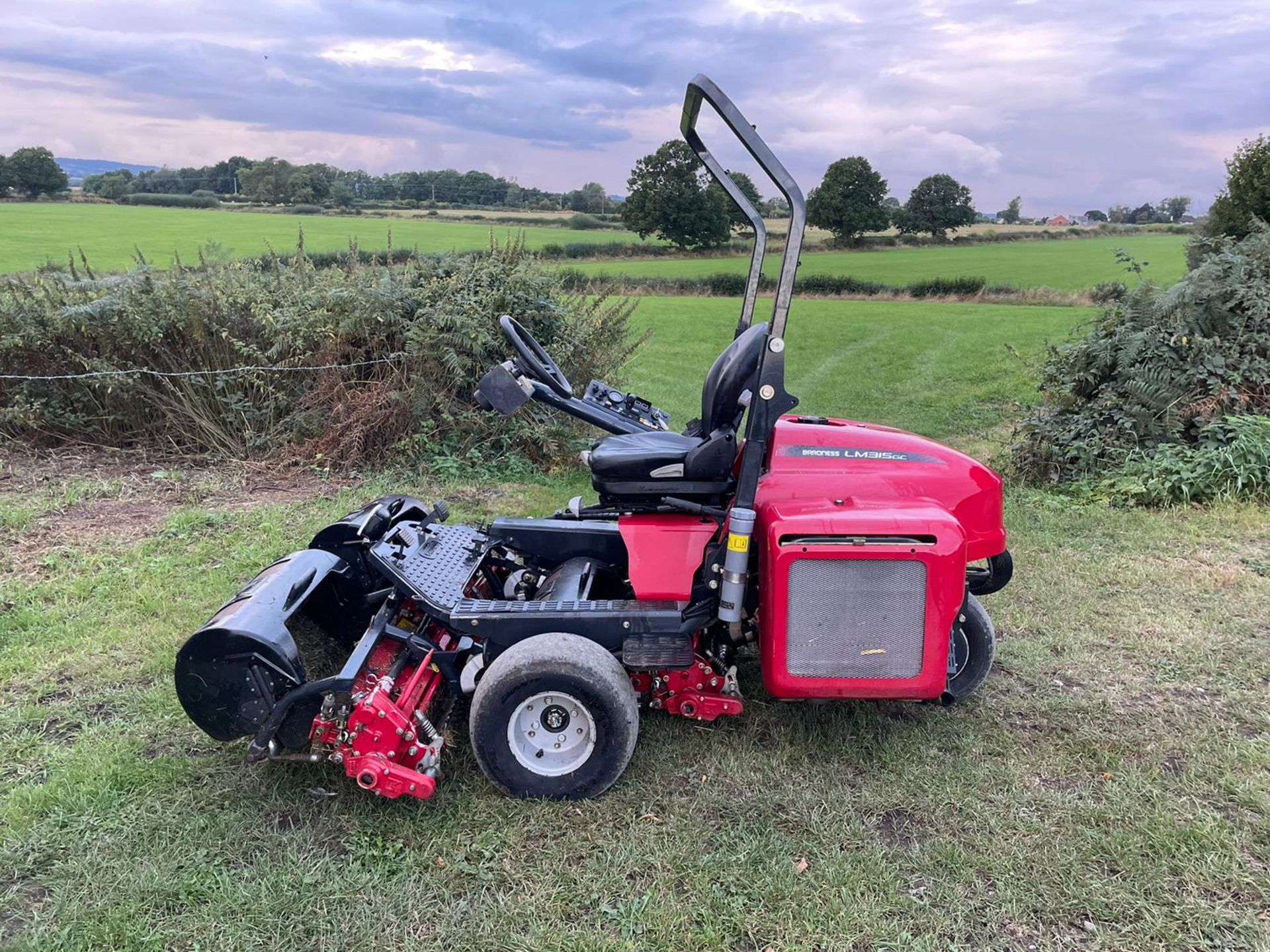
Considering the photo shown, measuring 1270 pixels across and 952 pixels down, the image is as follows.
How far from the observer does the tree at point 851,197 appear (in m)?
32.7

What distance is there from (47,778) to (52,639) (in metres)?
1.38

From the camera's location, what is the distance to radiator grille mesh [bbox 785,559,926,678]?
125 inches

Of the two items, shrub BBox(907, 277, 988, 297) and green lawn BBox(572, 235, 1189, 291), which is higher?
green lawn BBox(572, 235, 1189, 291)

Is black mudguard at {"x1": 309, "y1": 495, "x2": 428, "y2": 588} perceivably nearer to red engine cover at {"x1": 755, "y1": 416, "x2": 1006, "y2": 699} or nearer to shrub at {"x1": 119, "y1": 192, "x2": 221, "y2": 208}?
red engine cover at {"x1": 755, "y1": 416, "x2": 1006, "y2": 699}

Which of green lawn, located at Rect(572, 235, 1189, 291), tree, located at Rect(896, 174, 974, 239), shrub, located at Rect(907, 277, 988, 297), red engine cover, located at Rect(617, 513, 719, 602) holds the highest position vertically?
tree, located at Rect(896, 174, 974, 239)

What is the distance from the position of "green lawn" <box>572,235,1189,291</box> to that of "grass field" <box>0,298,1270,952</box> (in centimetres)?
2184

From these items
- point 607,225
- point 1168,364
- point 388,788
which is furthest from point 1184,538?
point 607,225

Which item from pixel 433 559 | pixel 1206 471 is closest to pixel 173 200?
pixel 433 559

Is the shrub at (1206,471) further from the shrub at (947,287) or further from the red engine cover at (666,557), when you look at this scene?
the shrub at (947,287)

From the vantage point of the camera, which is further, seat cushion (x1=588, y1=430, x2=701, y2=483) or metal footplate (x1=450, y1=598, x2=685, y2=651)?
seat cushion (x1=588, y1=430, x2=701, y2=483)

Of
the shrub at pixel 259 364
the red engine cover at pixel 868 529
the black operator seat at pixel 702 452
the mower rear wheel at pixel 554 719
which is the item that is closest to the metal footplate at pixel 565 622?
the mower rear wheel at pixel 554 719

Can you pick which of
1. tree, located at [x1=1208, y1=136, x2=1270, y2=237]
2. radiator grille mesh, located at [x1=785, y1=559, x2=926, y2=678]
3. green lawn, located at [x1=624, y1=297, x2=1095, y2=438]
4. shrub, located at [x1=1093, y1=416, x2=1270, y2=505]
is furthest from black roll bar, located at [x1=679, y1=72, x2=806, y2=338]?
tree, located at [x1=1208, y1=136, x2=1270, y2=237]

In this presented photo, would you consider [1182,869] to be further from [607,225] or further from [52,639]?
[607,225]

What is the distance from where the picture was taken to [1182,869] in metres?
2.95
